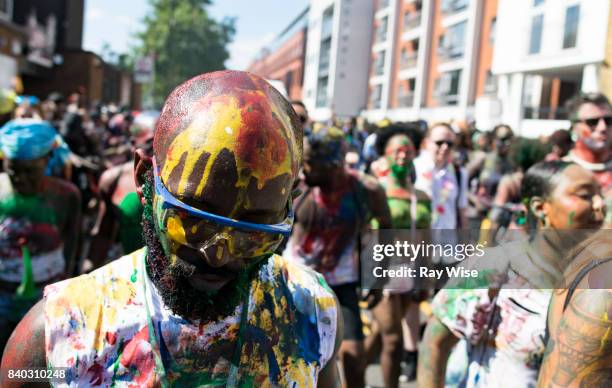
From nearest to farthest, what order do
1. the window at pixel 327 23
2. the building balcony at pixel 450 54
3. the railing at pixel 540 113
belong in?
the railing at pixel 540 113 < the building balcony at pixel 450 54 < the window at pixel 327 23

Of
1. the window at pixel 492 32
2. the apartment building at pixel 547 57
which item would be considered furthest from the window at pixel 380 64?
the apartment building at pixel 547 57

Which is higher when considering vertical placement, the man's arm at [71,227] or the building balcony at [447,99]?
the building balcony at [447,99]

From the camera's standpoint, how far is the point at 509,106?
2578 centimetres

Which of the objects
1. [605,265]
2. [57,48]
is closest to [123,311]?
[605,265]

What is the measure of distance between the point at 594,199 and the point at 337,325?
1.30m

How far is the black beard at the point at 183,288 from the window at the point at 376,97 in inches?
1914

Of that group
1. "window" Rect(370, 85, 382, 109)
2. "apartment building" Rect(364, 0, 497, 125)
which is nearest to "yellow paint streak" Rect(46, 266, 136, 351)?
"apartment building" Rect(364, 0, 497, 125)

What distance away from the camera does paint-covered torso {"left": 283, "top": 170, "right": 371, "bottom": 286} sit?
4285mm

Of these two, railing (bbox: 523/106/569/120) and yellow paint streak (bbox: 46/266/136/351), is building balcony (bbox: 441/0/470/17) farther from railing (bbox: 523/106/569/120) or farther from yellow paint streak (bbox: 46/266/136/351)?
yellow paint streak (bbox: 46/266/136/351)

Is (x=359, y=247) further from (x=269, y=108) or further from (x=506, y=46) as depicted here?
(x=506, y=46)

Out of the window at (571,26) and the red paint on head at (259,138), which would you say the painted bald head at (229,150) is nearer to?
the red paint on head at (259,138)

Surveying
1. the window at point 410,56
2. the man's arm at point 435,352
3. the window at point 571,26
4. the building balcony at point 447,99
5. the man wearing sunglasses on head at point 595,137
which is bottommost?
the man's arm at point 435,352

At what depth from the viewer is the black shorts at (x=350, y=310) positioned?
4.16 metres

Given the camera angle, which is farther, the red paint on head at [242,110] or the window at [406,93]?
the window at [406,93]
